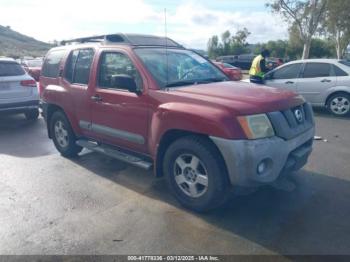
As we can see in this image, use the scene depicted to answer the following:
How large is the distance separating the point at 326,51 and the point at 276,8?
19680 mm

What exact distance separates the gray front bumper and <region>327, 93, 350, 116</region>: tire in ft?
20.5

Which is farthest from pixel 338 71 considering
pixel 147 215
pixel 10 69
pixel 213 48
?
pixel 213 48

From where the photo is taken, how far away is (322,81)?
893 cm

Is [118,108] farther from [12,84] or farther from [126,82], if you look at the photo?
[12,84]

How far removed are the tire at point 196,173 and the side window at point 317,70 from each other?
687cm

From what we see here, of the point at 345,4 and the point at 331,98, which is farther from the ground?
the point at 345,4

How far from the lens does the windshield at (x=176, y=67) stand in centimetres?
412

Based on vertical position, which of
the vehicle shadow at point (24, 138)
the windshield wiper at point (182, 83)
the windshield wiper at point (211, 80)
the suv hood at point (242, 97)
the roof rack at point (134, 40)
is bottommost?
the vehicle shadow at point (24, 138)

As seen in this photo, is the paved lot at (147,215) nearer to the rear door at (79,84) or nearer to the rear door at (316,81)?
the rear door at (79,84)

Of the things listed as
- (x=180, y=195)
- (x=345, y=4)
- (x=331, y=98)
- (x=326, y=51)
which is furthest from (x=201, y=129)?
(x=326, y=51)

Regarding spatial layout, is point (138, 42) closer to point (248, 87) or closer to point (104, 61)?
point (104, 61)

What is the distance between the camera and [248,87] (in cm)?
418

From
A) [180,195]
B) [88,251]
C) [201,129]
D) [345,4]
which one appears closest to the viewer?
[88,251]

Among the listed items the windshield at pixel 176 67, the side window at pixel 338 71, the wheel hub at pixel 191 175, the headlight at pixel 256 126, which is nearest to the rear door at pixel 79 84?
the windshield at pixel 176 67
